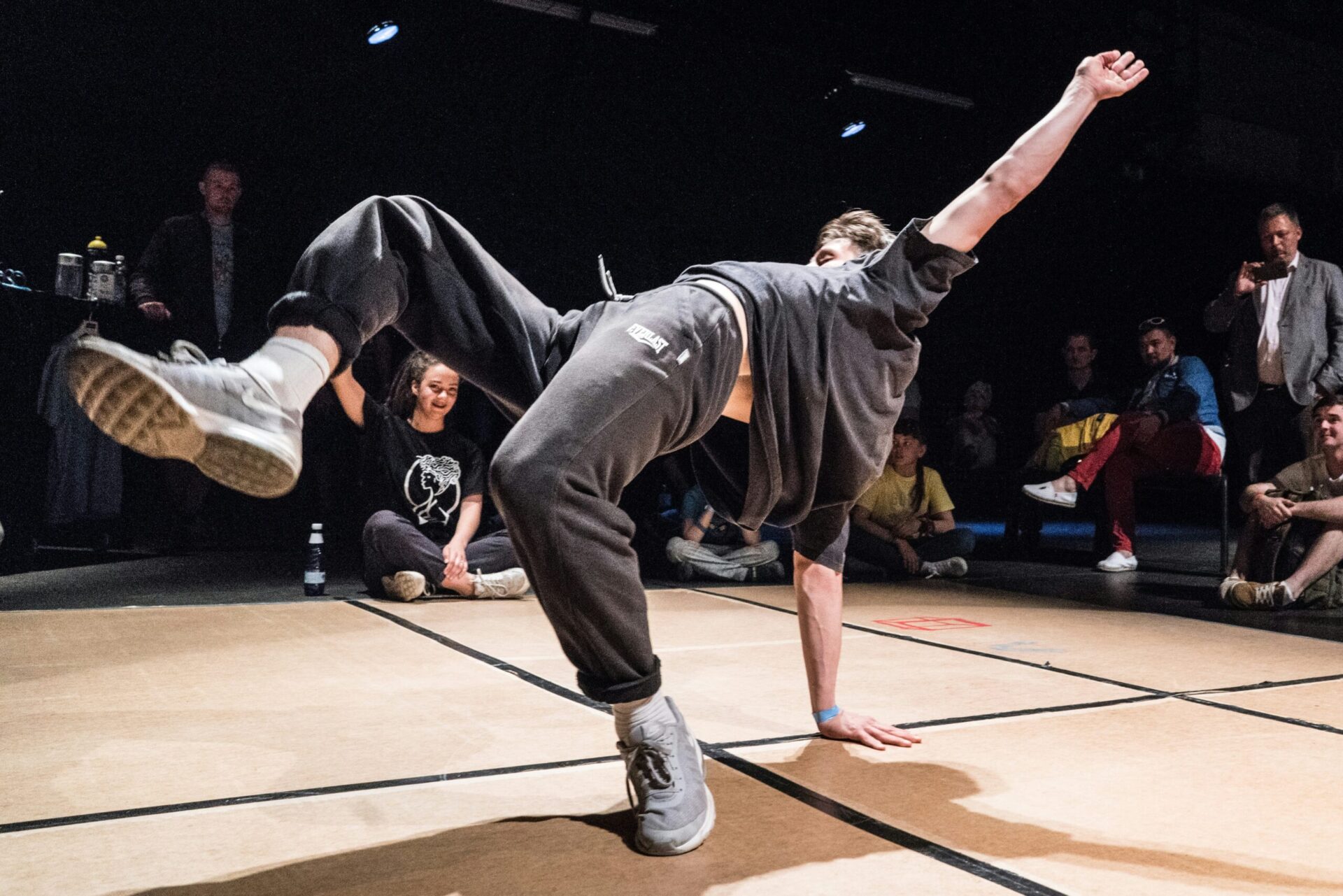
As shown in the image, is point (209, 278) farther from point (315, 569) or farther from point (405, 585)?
point (405, 585)

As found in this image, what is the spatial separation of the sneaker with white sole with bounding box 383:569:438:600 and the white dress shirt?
3541 mm

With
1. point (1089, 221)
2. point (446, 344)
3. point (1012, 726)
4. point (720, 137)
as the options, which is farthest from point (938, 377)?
point (446, 344)

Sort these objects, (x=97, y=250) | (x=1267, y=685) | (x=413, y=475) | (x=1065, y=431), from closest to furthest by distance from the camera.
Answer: (x=1267, y=685) → (x=413, y=475) → (x=1065, y=431) → (x=97, y=250)

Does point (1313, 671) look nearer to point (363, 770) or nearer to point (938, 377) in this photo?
point (363, 770)

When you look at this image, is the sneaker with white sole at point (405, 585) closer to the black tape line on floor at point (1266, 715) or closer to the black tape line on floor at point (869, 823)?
the black tape line on floor at point (869, 823)

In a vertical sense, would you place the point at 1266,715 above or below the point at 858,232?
below

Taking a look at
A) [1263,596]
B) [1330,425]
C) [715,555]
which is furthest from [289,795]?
[1330,425]

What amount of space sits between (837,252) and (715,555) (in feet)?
9.33

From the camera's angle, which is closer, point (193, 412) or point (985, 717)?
point (193, 412)

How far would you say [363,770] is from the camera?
1.46 m

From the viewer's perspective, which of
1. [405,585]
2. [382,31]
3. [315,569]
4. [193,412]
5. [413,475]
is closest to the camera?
[193,412]

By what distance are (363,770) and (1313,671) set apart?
6.99 ft

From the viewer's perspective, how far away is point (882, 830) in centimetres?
124

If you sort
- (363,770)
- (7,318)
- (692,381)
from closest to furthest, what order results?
(692,381) < (363,770) < (7,318)
